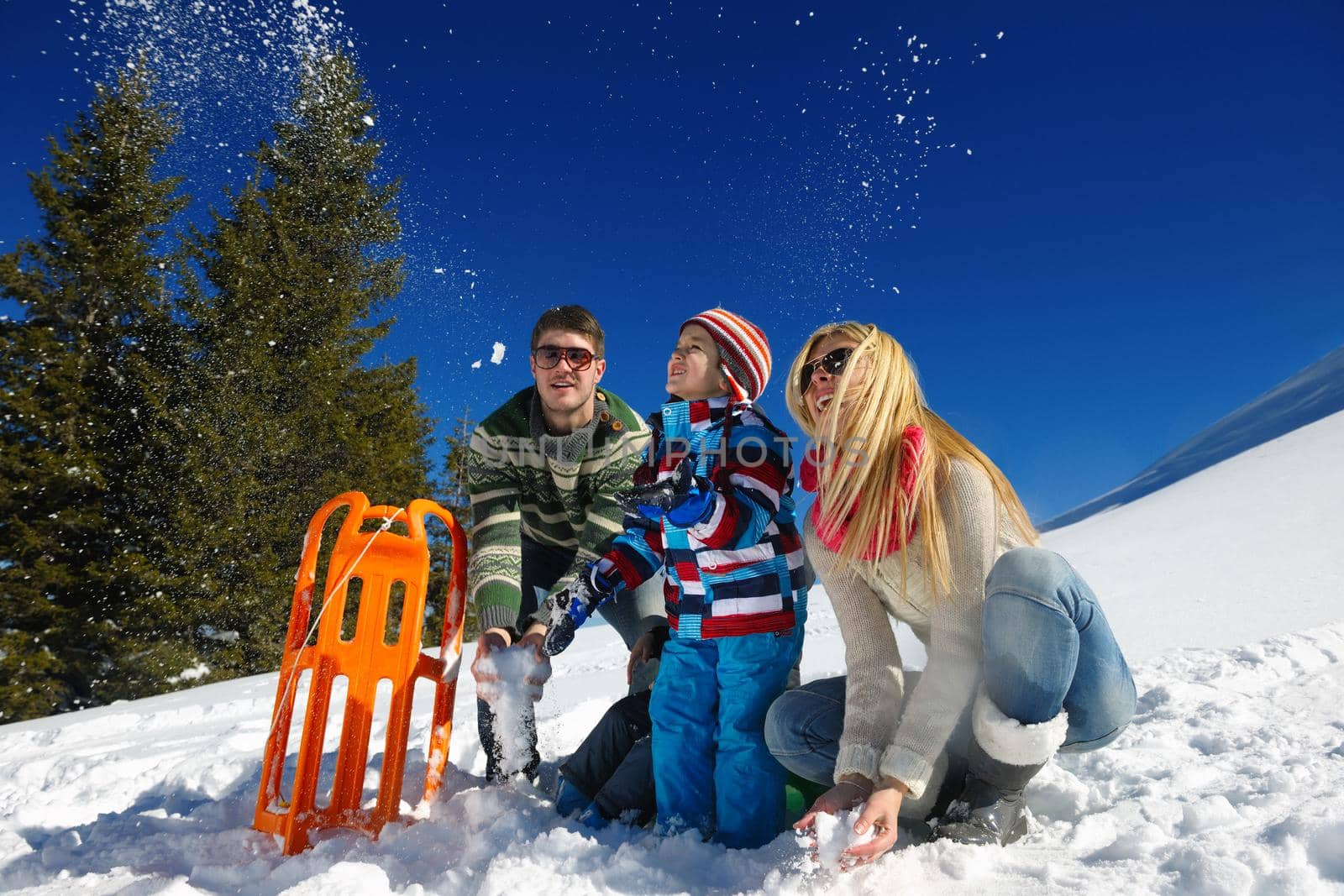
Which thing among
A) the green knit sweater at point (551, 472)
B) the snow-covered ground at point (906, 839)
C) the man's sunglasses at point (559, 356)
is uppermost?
the man's sunglasses at point (559, 356)

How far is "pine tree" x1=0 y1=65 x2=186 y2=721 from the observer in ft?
32.9

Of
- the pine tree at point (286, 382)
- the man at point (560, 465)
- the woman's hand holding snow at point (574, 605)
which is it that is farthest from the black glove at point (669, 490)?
the pine tree at point (286, 382)

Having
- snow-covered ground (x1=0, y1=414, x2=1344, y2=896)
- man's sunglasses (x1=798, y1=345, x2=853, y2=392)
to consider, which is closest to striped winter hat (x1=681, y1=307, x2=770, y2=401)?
man's sunglasses (x1=798, y1=345, x2=853, y2=392)

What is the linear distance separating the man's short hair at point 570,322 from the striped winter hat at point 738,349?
654 mm

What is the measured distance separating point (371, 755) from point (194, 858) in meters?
1.13

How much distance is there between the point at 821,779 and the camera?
185 centimetres

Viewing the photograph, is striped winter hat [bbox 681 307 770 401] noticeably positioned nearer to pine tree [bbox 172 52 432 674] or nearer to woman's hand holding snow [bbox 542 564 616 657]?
woman's hand holding snow [bbox 542 564 616 657]

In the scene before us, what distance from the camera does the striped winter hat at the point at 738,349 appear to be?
90.7 inches

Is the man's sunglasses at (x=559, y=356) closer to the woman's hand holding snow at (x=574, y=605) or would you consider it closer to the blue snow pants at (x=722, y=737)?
the woman's hand holding snow at (x=574, y=605)

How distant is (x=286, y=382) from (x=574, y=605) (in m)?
11.5

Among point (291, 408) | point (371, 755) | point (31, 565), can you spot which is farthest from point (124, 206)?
point (371, 755)

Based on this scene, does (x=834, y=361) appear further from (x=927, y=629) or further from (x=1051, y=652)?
(x=1051, y=652)

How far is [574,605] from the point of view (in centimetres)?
238

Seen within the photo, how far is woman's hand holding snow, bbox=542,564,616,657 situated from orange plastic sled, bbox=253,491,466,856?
0.31 m
